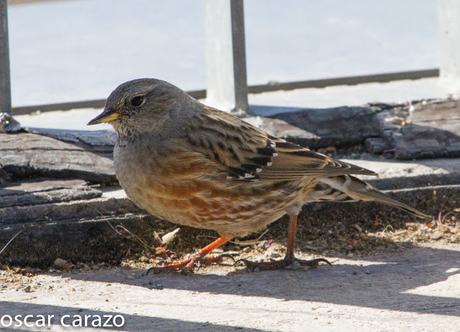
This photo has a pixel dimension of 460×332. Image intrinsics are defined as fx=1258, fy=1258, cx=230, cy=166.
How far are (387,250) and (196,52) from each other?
11.3ft

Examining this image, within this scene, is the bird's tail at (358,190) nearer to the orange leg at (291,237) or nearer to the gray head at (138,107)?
the orange leg at (291,237)

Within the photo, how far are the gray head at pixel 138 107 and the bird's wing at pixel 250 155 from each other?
0.61 feet

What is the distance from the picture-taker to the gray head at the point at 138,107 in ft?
23.0

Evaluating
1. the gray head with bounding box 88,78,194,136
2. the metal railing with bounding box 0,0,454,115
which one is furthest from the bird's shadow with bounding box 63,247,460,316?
the metal railing with bounding box 0,0,454,115

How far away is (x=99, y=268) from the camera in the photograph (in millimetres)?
7164

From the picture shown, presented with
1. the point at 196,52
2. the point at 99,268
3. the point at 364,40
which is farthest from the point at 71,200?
the point at 364,40

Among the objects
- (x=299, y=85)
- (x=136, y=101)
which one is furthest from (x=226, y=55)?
(x=136, y=101)

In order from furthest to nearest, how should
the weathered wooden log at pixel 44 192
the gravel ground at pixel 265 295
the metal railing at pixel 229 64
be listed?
the metal railing at pixel 229 64
the weathered wooden log at pixel 44 192
the gravel ground at pixel 265 295

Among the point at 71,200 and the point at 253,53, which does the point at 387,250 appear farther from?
the point at 253,53

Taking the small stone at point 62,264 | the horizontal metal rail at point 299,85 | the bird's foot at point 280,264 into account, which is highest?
the horizontal metal rail at point 299,85

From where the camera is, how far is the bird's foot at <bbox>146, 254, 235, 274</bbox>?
7004 mm

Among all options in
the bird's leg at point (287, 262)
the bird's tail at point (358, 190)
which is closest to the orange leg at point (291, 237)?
the bird's leg at point (287, 262)

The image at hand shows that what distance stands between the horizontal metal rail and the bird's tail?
227cm

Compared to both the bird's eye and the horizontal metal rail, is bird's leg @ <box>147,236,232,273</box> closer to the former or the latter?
the bird's eye
